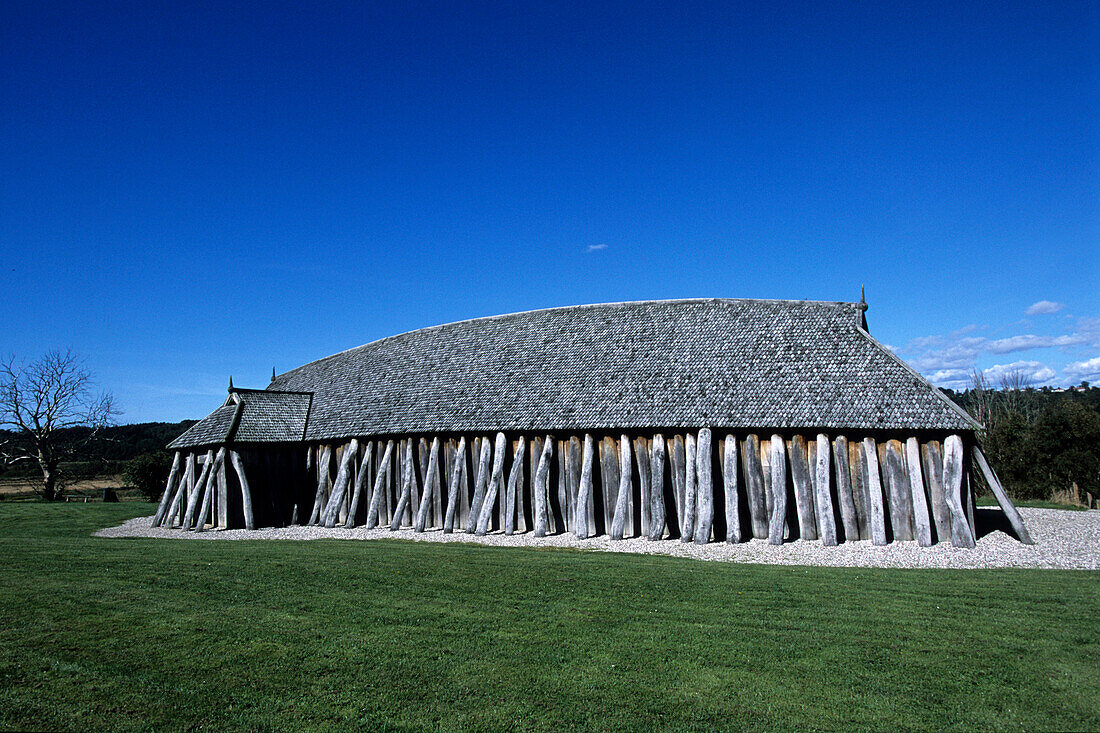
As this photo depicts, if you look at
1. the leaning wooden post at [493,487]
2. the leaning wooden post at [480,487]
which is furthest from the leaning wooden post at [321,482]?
the leaning wooden post at [493,487]

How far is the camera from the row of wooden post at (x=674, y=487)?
16125mm

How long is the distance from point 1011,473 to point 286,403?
32.2m

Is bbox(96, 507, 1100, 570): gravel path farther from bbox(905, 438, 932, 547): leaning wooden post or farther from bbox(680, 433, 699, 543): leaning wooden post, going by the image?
bbox(680, 433, 699, 543): leaning wooden post

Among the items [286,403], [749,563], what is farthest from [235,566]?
[286,403]

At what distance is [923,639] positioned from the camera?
24.7 feet

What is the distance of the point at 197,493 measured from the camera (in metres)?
23.2

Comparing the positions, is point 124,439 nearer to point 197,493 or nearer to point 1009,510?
point 197,493

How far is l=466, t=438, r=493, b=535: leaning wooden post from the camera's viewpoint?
20.5 m

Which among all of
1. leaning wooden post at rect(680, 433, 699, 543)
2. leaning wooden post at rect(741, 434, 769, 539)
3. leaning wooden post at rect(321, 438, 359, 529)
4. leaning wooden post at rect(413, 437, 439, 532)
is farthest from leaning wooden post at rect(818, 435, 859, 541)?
leaning wooden post at rect(321, 438, 359, 529)

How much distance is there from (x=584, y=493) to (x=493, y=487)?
2.95 metres

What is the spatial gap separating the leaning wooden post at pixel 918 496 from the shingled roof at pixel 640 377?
2.09 feet

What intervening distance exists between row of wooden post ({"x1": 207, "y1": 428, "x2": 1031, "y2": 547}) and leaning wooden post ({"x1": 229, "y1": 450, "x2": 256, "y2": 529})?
0.07 m

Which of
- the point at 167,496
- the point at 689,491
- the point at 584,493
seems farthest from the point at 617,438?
the point at 167,496

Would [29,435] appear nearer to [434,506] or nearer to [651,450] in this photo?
[434,506]
